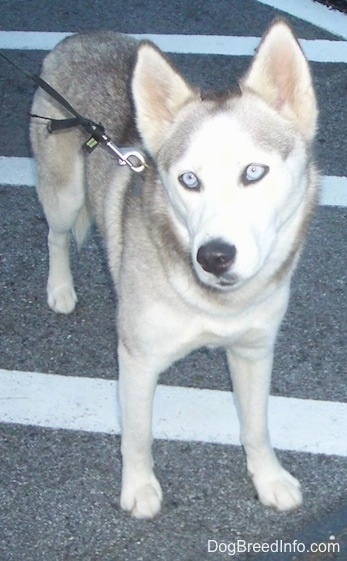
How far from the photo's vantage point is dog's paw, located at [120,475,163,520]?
396 centimetres

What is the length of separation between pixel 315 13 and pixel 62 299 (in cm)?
399

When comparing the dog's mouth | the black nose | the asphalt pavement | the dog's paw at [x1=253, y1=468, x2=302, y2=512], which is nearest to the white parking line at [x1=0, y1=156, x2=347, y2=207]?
the asphalt pavement

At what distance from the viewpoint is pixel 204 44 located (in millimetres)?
7605

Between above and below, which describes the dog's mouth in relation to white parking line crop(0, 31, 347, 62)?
above

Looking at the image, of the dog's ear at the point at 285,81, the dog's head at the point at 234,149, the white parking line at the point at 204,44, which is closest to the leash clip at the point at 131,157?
the dog's head at the point at 234,149

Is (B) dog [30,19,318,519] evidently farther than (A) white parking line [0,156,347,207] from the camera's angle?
No

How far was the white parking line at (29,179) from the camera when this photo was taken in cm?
582

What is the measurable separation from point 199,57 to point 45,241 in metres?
2.42

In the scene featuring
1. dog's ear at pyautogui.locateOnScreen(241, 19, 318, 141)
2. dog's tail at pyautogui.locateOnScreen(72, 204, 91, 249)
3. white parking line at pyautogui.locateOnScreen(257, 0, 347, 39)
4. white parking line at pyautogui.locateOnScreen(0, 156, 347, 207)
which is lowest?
white parking line at pyautogui.locateOnScreen(0, 156, 347, 207)

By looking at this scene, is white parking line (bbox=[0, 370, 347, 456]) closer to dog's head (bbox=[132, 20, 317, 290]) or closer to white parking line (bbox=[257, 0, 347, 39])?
dog's head (bbox=[132, 20, 317, 290])

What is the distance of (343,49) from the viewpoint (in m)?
7.38

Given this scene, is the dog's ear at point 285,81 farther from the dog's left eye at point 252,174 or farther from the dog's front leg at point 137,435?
the dog's front leg at point 137,435

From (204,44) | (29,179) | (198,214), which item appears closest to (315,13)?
(204,44)

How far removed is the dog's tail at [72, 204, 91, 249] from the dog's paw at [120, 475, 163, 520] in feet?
4.53
